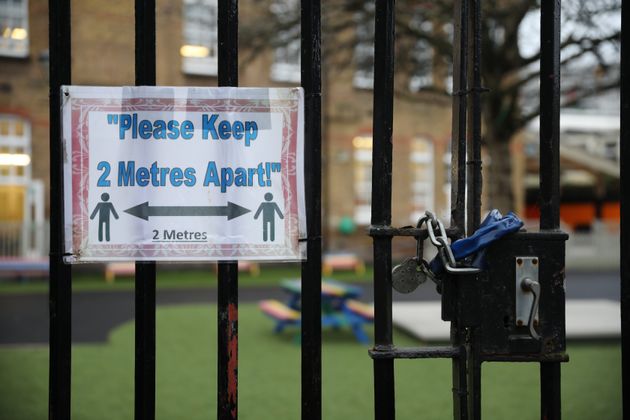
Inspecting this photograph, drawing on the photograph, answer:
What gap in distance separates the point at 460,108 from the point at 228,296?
102 cm

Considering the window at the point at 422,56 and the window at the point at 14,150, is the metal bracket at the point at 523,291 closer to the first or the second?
the window at the point at 422,56

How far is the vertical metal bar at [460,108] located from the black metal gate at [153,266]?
473 millimetres

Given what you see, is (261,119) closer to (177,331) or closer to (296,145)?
(296,145)

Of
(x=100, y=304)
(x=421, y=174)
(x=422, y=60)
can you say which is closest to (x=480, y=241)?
(x=422, y=60)

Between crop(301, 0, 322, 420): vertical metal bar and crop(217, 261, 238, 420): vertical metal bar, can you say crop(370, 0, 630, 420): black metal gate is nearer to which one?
crop(301, 0, 322, 420): vertical metal bar

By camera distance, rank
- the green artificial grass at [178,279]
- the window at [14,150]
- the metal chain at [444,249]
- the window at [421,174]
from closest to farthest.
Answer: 1. the metal chain at [444,249]
2. the green artificial grass at [178,279]
3. the window at [14,150]
4. the window at [421,174]

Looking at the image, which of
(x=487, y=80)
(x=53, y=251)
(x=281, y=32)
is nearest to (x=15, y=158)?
(x=281, y=32)

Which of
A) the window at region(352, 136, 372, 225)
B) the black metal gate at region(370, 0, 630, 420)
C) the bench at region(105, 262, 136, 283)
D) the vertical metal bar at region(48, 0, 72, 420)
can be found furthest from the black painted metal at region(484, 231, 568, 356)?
the window at region(352, 136, 372, 225)

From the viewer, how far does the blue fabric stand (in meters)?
2.38

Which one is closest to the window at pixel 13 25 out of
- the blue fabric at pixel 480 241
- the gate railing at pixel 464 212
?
the gate railing at pixel 464 212

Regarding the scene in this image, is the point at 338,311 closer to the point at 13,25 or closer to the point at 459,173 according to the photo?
the point at 459,173

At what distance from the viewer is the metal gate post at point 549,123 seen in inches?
98.3

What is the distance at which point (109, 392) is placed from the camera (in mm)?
6508

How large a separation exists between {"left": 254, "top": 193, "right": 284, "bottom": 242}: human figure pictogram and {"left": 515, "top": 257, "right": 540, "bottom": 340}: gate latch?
2.73 ft
